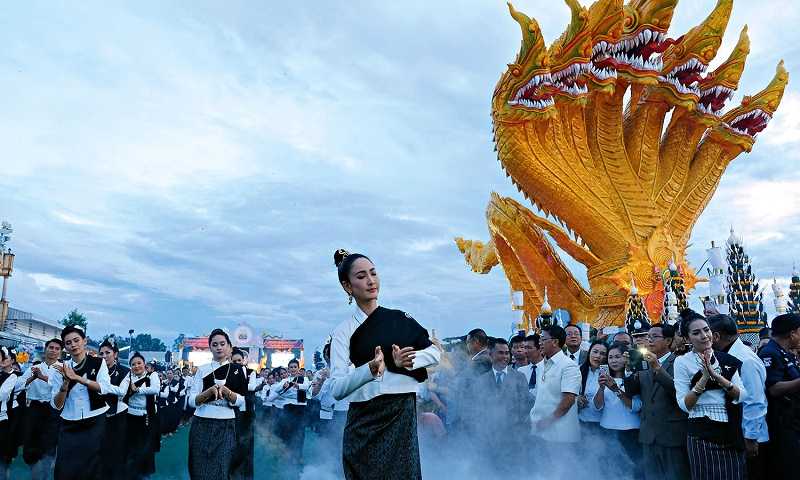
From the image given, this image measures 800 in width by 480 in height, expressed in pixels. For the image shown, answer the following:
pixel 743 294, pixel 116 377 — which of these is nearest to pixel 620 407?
pixel 116 377

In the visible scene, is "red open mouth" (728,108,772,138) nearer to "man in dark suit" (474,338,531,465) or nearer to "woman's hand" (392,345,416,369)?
"man in dark suit" (474,338,531,465)

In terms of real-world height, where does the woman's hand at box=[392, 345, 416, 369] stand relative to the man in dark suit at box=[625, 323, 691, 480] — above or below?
above

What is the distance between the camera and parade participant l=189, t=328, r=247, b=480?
514cm

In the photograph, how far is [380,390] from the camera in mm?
2717

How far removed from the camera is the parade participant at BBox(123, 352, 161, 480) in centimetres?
793

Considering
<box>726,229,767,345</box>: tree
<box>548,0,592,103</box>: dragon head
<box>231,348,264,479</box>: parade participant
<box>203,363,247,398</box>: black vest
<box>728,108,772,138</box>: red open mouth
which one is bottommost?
<box>231,348,264,479</box>: parade participant

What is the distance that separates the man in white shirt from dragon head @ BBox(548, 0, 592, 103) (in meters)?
10.7

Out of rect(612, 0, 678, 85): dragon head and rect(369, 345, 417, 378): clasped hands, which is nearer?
rect(369, 345, 417, 378): clasped hands

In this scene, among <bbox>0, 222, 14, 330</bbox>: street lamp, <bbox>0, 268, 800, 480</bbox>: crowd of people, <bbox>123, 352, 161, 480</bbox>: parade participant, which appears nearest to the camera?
<bbox>0, 268, 800, 480</bbox>: crowd of people

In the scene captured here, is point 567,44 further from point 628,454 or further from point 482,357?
point 628,454

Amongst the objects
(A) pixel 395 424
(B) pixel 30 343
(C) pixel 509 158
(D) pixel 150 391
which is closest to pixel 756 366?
(A) pixel 395 424

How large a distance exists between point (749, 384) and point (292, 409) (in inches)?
325

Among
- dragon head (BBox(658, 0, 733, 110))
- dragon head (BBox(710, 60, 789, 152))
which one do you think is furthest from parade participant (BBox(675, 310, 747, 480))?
dragon head (BBox(710, 60, 789, 152))

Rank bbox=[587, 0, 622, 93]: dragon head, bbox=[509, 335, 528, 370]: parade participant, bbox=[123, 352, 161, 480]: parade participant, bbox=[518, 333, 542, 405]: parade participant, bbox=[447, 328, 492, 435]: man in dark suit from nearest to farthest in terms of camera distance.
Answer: bbox=[518, 333, 542, 405]: parade participant < bbox=[447, 328, 492, 435]: man in dark suit < bbox=[509, 335, 528, 370]: parade participant < bbox=[123, 352, 161, 480]: parade participant < bbox=[587, 0, 622, 93]: dragon head
